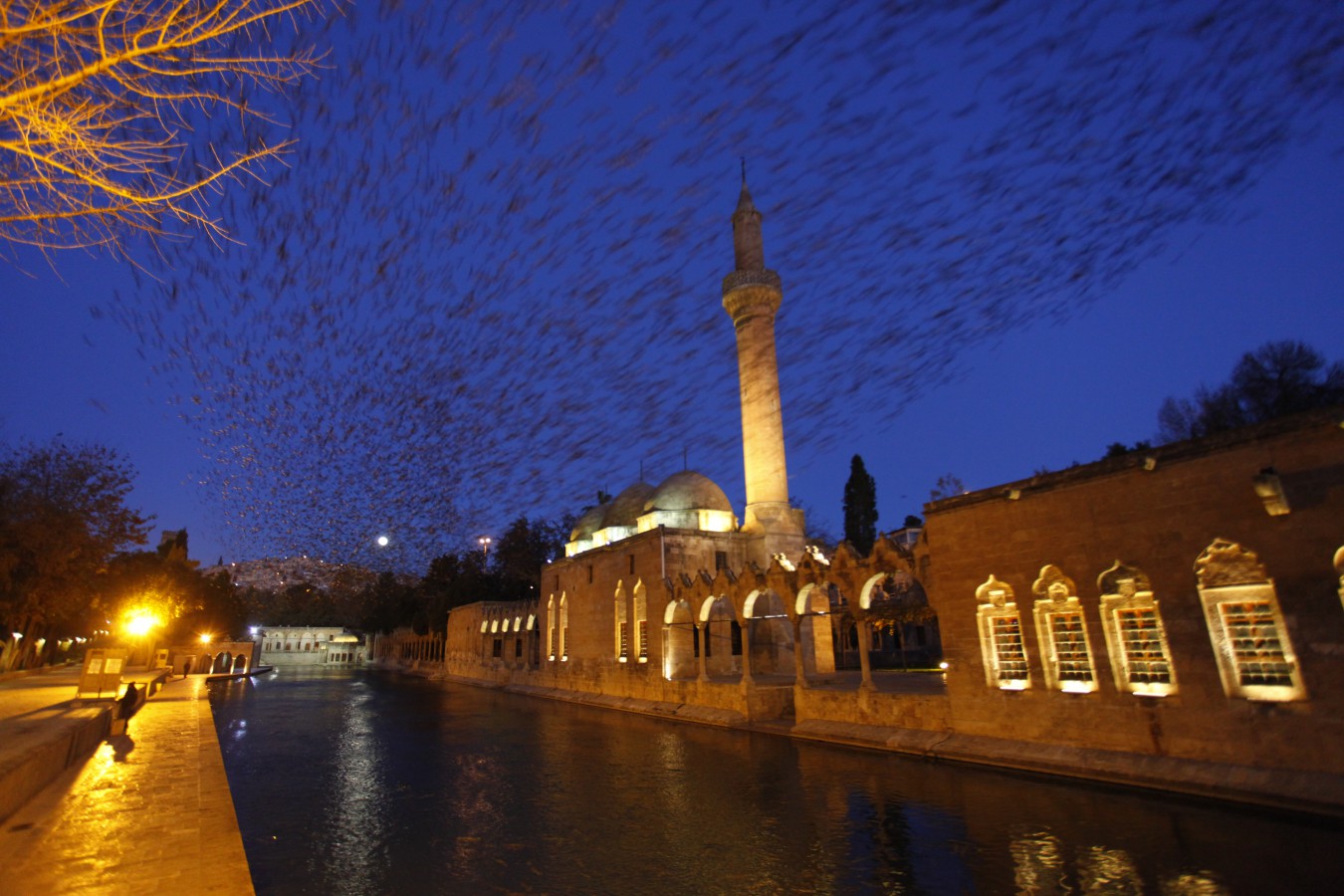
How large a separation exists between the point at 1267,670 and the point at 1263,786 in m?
1.42

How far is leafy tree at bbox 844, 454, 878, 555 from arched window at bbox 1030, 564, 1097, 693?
3241 cm

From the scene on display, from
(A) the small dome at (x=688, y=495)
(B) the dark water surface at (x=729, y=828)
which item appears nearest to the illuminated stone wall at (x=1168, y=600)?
(B) the dark water surface at (x=729, y=828)

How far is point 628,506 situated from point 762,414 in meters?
10.3

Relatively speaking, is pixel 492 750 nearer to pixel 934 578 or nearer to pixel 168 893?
pixel 934 578

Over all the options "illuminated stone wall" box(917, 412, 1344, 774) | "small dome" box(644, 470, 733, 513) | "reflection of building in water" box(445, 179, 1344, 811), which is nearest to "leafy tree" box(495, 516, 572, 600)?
"small dome" box(644, 470, 733, 513)

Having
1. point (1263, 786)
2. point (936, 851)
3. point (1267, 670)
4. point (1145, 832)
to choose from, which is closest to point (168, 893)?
point (936, 851)

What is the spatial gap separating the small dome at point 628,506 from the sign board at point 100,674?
20.5 meters

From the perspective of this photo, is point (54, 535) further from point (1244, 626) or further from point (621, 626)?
point (1244, 626)

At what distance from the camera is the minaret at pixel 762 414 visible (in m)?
25.7

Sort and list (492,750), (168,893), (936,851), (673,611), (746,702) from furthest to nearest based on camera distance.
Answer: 1. (673,611)
2. (746,702)
3. (492,750)
4. (936,851)
5. (168,893)

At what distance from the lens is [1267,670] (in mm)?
8961

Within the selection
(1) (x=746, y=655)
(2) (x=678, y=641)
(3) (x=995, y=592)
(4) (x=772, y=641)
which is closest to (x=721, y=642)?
(2) (x=678, y=641)

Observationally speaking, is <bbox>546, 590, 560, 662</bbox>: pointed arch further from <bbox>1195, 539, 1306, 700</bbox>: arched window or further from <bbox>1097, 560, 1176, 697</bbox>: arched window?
<bbox>1195, 539, 1306, 700</bbox>: arched window

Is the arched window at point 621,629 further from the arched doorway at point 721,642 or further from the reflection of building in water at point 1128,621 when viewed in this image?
the reflection of building in water at point 1128,621
